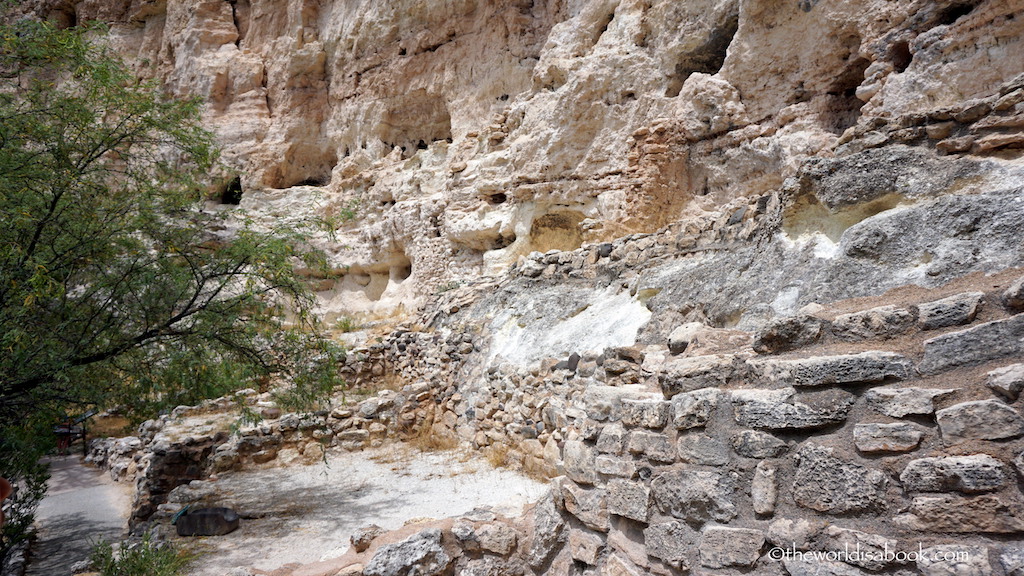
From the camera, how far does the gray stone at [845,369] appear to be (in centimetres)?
179

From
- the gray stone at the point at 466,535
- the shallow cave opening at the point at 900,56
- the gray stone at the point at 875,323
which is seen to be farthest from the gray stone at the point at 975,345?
the shallow cave opening at the point at 900,56

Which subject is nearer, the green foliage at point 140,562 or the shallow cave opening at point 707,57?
the green foliage at point 140,562

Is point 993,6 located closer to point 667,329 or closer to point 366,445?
point 667,329

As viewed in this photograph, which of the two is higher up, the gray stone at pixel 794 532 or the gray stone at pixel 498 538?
the gray stone at pixel 794 532

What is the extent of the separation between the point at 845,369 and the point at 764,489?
494 mm

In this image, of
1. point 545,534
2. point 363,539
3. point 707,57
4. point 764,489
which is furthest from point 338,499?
point 707,57

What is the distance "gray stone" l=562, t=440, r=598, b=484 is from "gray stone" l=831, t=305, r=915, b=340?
3.92 ft

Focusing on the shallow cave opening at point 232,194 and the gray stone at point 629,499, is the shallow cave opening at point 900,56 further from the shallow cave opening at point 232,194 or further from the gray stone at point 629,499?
the shallow cave opening at point 232,194

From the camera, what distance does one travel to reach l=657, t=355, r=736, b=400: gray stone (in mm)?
2266

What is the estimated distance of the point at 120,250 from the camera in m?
4.93

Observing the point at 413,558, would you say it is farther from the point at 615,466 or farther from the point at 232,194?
the point at 232,194

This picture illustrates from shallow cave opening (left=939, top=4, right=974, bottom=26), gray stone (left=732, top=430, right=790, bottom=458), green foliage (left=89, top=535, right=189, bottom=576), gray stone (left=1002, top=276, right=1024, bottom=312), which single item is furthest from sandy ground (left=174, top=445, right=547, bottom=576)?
shallow cave opening (left=939, top=4, right=974, bottom=26)

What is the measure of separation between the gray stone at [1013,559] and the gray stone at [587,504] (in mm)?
1379

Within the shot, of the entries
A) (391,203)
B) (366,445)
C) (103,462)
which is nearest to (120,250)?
(366,445)
